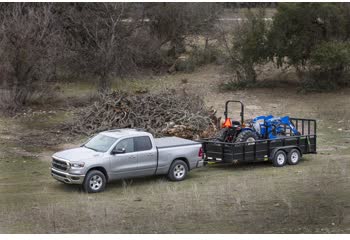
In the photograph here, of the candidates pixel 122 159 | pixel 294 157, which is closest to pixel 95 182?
pixel 122 159

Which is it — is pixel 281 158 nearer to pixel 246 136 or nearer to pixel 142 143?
pixel 246 136

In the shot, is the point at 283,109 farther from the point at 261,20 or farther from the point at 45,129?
the point at 45,129

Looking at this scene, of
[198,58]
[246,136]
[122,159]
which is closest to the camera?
[122,159]

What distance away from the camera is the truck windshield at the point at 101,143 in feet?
60.3

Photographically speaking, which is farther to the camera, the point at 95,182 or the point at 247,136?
the point at 247,136

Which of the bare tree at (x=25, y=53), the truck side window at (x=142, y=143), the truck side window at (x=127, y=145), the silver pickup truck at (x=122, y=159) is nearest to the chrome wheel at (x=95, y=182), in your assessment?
the silver pickup truck at (x=122, y=159)

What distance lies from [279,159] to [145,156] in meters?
4.79

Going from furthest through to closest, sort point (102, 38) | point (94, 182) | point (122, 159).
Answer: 1. point (102, 38)
2. point (122, 159)
3. point (94, 182)

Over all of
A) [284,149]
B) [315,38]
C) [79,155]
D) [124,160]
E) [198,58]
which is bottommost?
[284,149]

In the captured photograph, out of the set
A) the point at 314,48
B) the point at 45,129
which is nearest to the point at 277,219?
the point at 45,129

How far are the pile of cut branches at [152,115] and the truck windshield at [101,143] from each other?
6399 millimetres

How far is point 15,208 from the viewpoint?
15844 mm

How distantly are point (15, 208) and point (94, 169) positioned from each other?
265 cm

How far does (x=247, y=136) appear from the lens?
67.7ft
